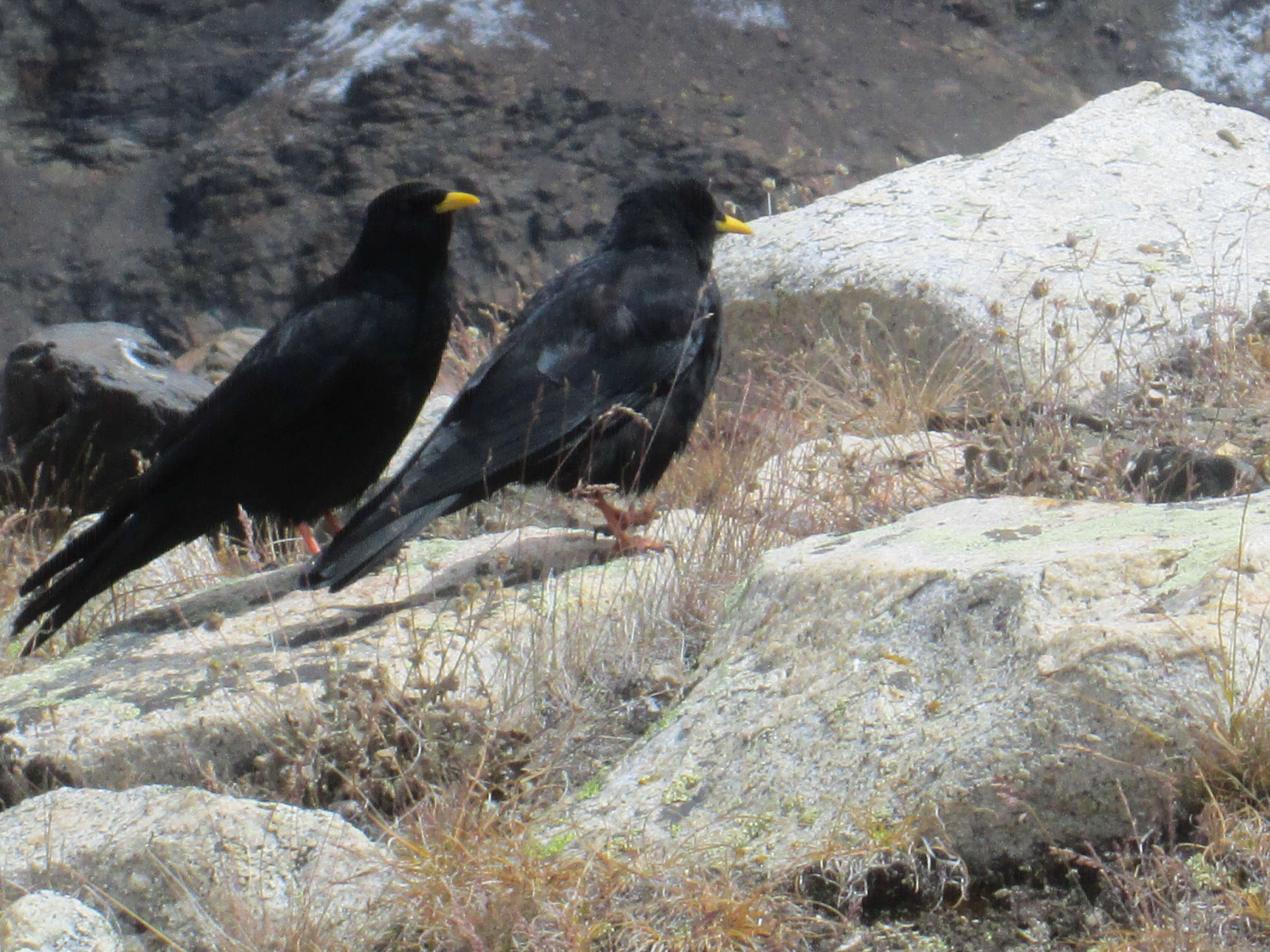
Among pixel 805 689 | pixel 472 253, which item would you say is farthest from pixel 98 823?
pixel 472 253

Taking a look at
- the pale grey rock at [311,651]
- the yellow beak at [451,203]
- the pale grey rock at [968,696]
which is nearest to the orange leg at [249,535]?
the pale grey rock at [311,651]

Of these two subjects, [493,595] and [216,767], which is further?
[493,595]

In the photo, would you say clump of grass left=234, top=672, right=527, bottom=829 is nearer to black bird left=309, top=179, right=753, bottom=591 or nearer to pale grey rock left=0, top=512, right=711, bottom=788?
pale grey rock left=0, top=512, right=711, bottom=788

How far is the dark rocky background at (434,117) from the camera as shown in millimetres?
9047

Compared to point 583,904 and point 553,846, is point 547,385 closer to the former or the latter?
point 553,846

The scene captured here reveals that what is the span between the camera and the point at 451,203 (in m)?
5.08

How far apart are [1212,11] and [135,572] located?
8334 millimetres

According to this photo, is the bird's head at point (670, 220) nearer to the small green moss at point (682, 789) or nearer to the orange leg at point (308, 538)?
the orange leg at point (308, 538)

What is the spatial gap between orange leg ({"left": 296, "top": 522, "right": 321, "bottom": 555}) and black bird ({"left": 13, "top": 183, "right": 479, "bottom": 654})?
203 millimetres

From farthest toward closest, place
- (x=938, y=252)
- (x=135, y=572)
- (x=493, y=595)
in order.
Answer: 1. (x=938, y=252)
2. (x=135, y=572)
3. (x=493, y=595)

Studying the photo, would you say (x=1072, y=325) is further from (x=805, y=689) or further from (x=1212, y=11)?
(x=1212, y=11)

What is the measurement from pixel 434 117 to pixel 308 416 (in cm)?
491

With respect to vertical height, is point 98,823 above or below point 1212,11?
Answer: below

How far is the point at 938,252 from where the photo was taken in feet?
20.9
